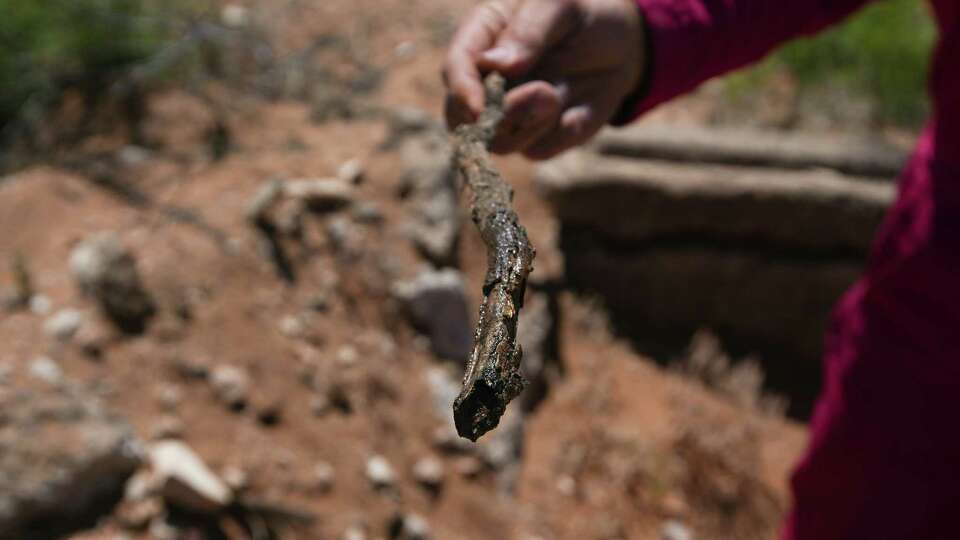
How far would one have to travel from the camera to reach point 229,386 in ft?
5.95

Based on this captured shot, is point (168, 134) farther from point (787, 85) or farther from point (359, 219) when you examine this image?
point (787, 85)

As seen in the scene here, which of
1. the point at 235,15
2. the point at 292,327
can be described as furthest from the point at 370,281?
the point at 235,15

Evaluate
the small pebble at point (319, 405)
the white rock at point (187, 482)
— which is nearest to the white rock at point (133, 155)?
the small pebble at point (319, 405)

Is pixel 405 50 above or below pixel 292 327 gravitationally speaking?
above

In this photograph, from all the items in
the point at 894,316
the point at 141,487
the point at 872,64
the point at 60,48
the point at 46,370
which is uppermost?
the point at 60,48

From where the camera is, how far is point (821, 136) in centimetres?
290

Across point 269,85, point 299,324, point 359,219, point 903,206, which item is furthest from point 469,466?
point 269,85

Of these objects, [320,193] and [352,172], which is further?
[352,172]

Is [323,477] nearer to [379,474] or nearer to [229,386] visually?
[379,474]

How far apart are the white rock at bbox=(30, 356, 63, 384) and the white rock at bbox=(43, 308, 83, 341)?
0.08 meters

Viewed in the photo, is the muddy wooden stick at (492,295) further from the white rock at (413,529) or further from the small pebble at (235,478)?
the white rock at (413,529)

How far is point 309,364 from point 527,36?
114 centimetres

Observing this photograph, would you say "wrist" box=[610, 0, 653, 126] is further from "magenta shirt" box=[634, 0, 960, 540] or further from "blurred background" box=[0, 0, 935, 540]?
"blurred background" box=[0, 0, 935, 540]

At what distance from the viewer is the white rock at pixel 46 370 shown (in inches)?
64.6
